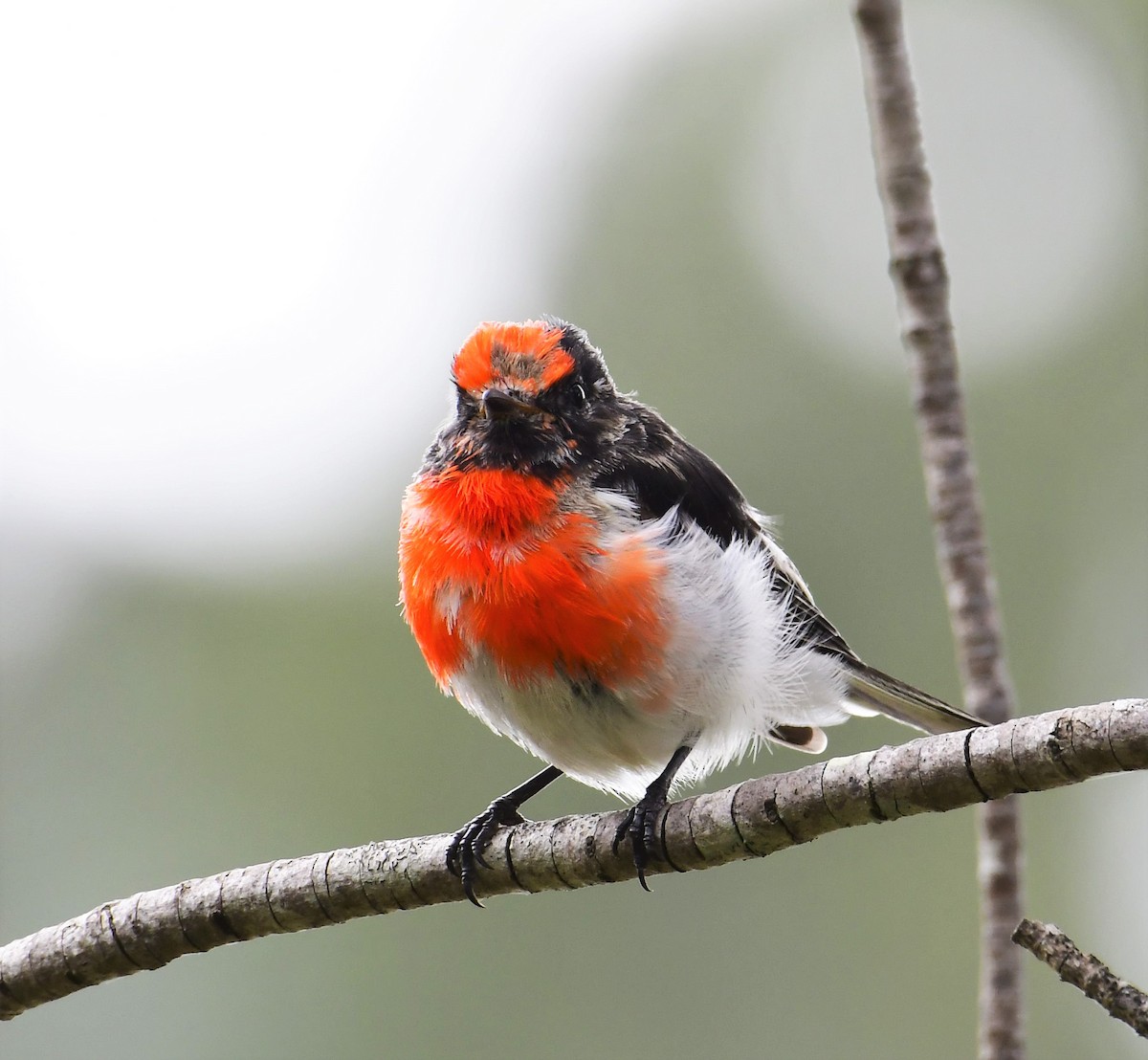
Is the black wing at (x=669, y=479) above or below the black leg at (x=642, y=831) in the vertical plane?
above

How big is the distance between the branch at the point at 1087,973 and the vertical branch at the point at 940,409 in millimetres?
1426

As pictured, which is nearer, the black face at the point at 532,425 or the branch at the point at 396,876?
the branch at the point at 396,876

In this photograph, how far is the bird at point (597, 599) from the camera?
15.5 feet

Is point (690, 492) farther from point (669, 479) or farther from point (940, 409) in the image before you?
point (940, 409)

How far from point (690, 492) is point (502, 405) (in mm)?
835

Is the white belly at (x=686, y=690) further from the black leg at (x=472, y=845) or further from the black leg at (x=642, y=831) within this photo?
the black leg at (x=642, y=831)

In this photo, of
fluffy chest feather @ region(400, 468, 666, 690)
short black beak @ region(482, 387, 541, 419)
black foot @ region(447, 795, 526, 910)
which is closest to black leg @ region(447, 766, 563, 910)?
black foot @ region(447, 795, 526, 910)

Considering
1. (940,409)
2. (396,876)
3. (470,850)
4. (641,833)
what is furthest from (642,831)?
(940,409)

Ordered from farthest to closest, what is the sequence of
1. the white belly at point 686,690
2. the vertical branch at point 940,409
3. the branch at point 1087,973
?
the white belly at point 686,690 < the vertical branch at point 940,409 < the branch at point 1087,973

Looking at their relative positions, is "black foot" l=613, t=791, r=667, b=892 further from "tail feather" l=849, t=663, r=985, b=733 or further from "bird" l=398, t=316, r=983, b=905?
"tail feather" l=849, t=663, r=985, b=733

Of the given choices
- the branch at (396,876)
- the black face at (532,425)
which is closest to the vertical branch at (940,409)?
the branch at (396,876)

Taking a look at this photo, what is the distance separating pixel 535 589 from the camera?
4707 mm

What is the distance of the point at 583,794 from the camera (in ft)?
36.9

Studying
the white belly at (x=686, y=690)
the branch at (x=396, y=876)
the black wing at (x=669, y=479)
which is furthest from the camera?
the black wing at (x=669, y=479)
